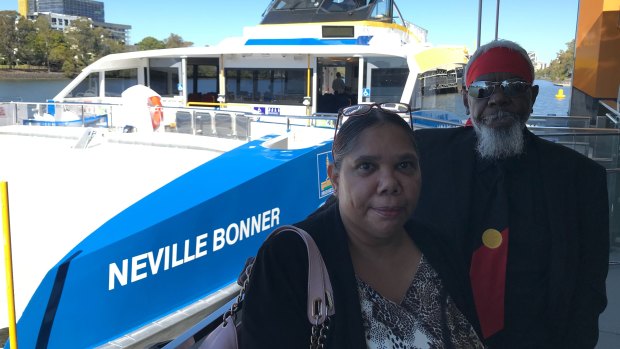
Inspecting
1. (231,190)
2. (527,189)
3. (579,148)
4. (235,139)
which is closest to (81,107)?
(235,139)

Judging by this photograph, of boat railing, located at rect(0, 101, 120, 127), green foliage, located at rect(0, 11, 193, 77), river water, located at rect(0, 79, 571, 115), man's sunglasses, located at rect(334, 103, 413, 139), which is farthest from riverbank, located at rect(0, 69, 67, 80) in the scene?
man's sunglasses, located at rect(334, 103, 413, 139)

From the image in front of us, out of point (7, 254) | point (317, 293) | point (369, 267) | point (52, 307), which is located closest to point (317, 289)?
point (317, 293)

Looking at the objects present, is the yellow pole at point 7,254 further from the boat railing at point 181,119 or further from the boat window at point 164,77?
the boat window at point 164,77

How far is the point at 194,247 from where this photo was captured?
377 centimetres

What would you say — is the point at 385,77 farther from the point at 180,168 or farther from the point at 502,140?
the point at 502,140

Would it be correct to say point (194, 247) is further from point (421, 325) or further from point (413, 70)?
point (413, 70)

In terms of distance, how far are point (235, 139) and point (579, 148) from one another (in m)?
3.52

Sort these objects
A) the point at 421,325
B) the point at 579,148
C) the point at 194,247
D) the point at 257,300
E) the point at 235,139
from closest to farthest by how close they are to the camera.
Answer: the point at 257,300 → the point at 421,325 → the point at 194,247 → the point at 579,148 → the point at 235,139

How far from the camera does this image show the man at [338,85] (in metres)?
8.77

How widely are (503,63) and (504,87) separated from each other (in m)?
0.10

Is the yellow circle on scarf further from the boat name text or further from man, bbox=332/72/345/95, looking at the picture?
man, bbox=332/72/345/95

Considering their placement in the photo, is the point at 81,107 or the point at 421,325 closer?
the point at 421,325

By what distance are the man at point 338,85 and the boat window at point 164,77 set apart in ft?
9.33

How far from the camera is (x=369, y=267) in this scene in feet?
4.35
